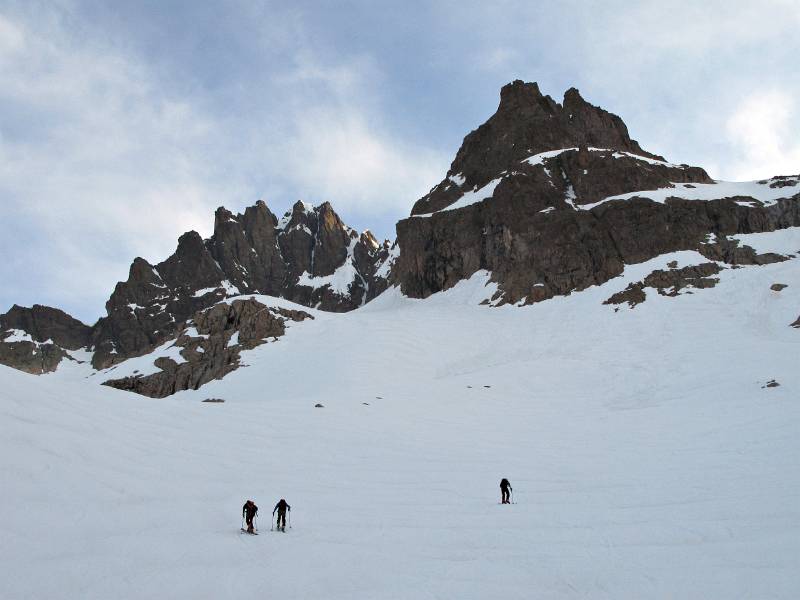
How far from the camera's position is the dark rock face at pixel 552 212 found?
69312mm

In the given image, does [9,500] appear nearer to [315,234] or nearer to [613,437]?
[613,437]

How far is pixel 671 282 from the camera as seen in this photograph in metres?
58.8

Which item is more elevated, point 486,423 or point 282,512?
point 486,423

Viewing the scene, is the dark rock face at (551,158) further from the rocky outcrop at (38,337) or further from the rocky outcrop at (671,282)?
the rocky outcrop at (38,337)

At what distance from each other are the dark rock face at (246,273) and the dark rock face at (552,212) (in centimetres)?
4847

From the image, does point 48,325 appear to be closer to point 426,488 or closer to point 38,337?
point 38,337

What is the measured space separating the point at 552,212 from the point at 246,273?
90194 mm

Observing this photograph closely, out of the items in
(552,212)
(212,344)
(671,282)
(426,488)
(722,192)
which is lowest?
(426,488)

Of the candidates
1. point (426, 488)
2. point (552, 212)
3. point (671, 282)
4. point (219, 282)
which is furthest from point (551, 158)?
point (219, 282)

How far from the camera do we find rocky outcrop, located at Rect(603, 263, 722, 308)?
5684 cm

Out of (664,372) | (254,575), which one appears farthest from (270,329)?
(254,575)

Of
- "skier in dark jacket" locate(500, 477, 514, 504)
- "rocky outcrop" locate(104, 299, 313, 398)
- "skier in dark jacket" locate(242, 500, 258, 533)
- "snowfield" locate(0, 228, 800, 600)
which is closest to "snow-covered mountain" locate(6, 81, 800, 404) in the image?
"rocky outcrop" locate(104, 299, 313, 398)

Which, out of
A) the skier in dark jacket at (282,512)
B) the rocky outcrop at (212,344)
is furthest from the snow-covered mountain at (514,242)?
the skier in dark jacket at (282,512)

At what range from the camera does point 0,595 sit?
837 cm
